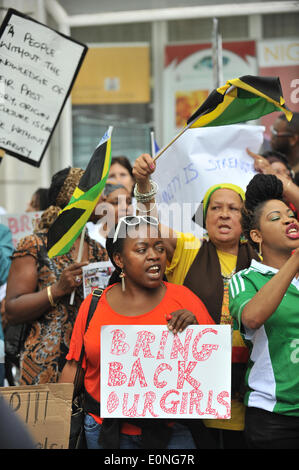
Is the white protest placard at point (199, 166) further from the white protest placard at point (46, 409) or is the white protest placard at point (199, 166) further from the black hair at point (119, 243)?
the white protest placard at point (46, 409)

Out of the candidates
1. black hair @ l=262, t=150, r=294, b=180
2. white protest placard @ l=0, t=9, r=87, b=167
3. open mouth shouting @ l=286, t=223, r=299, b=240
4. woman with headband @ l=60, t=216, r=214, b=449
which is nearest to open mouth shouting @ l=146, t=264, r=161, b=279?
woman with headband @ l=60, t=216, r=214, b=449

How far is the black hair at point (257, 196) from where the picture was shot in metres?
2.78

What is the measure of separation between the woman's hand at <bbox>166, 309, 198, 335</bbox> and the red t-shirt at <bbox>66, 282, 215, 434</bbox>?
0.08 meters

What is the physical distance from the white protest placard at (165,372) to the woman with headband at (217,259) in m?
0.32

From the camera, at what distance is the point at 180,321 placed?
2.57m

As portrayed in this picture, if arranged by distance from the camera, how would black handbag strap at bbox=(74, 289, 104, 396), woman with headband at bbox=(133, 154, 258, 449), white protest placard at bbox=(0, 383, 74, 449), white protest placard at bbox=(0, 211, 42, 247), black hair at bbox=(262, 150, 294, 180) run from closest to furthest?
white protest placard at bbox=(0, 383, 74, 449)
black handbag strap at bbox=(74, 289, 104, 396)
woman with headband at bbox=(133, 154, 258, 449)
black hair at bbox=(262, 150, 294, 180)
white protest placard at bbox=(0, 211, 42, 247)

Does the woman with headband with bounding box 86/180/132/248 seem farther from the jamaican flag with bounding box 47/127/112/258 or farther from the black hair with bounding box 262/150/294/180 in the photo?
the black hair with bounding box 262/150/294/180

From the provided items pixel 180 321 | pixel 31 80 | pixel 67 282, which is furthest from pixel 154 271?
pixel 31 80

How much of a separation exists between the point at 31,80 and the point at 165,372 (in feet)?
7.45

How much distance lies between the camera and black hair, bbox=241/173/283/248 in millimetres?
2784

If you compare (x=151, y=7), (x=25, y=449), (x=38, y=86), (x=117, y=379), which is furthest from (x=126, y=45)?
(x=25, y=449)

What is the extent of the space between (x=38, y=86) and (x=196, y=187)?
4.05ft

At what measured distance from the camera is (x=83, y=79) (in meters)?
7.91

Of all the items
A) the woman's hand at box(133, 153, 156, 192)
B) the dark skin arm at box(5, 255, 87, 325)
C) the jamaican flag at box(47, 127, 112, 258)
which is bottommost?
the dark skin arm at box(5, 255, 87, 325)
